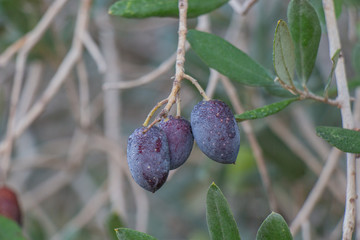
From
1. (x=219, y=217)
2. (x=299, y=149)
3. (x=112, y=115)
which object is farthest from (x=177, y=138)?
(x=112, y=115)

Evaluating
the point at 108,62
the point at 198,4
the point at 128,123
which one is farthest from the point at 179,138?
the point at 128,123

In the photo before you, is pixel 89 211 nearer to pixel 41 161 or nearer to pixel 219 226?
pixel 41 161

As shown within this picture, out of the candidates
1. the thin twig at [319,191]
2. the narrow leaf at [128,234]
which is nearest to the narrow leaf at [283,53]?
the narrow leaf at [128,234]

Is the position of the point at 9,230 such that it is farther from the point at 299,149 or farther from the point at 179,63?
the point at 299,149

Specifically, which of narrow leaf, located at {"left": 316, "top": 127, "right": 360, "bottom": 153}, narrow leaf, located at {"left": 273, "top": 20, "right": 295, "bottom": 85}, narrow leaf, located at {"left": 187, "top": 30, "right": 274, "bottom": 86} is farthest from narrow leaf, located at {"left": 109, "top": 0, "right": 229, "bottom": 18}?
narrow leaf, located at {"left": 316, "top": 127, "right": 360, "bottom": 153}

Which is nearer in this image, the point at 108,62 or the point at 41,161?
the point at 41,161

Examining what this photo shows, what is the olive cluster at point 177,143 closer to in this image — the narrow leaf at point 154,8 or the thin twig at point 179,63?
the thin twig at point 179,63

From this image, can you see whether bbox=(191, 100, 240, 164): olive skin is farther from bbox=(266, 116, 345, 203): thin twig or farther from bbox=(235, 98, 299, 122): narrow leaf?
bbox=(266, 116, 345, 203): thin twig

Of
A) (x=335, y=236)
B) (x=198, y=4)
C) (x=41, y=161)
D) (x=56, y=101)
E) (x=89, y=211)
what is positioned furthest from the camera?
(x=56, y=101)
